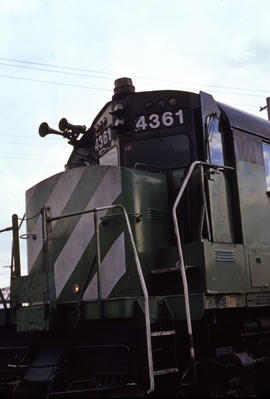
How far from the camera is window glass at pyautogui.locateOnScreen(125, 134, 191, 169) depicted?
20.6ft

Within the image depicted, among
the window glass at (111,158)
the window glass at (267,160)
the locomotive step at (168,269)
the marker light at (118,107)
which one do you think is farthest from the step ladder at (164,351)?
the marker light at (118,107)

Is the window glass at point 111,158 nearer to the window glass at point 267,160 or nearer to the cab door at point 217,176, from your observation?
the cab door at point 217,176

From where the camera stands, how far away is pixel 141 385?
15.4 ft

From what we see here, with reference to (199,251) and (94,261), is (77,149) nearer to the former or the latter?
(94,261)

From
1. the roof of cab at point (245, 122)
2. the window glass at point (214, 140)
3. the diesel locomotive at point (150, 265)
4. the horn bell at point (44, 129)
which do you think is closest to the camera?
the diesel locomotive at point (150, 265)

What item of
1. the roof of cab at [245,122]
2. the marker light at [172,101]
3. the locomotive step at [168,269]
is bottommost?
the locomotive step at [168,269]

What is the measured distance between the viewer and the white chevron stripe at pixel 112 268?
5.70m

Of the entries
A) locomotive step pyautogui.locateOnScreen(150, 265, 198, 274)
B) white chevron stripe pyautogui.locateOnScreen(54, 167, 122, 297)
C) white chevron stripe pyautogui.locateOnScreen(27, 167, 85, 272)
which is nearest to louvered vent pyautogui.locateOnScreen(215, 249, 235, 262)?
locomotive step pyautogui.locateOnScreen(150, 265, 198, 274)

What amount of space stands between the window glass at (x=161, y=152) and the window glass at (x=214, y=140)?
311mm

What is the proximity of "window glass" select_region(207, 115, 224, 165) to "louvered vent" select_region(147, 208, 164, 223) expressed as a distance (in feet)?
2.79

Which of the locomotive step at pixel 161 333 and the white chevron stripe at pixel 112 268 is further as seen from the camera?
the white chevron stripe at pixel 112 268

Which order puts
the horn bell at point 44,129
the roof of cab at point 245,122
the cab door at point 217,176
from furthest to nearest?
the horn bell at point 44,129 < the roof of cab at point 245,122 < the cab door at point 217,176

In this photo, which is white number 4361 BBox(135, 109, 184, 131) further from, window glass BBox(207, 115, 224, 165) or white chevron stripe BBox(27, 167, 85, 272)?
white chevron stripe BBox(27, 167, 85, 272)

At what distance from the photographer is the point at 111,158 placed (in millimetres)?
6914
